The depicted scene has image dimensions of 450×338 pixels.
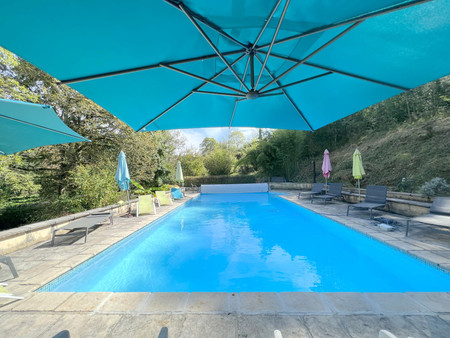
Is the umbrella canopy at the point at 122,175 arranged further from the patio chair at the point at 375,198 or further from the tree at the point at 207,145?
the tree at the point at 207,145

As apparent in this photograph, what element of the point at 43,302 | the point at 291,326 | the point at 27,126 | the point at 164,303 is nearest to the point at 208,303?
the point at 164,303

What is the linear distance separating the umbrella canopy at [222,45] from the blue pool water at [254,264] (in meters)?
2.54

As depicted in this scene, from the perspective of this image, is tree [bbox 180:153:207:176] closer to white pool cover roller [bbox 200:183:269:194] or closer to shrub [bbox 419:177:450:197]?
white pool cover roller [bbox 200:183:269:194]

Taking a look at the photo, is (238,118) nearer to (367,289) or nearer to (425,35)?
(425,35)

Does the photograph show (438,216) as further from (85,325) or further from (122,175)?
(122,175)

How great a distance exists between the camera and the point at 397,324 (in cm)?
167

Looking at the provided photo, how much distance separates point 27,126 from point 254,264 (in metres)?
3.97

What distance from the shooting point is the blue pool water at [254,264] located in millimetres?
2873

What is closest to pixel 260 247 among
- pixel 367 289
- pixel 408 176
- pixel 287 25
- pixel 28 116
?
pixel 367 289

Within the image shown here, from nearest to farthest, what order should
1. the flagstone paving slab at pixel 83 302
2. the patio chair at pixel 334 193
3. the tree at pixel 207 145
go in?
the flagstone paving slab at pixel 83 302 < the patio chair at pixel 334 193 < the tree at pixel 207 145

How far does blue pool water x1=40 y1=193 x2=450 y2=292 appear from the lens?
2873 millimetres

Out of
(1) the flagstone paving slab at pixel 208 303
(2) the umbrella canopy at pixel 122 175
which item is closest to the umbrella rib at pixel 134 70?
(1) the flagstone paving slab at pixel 208 303

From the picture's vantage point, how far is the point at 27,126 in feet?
8.94

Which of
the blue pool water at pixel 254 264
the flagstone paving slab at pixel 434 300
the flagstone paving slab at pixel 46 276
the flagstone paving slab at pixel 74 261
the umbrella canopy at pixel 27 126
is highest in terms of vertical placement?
the umbrella canopy at pixel 27 126
